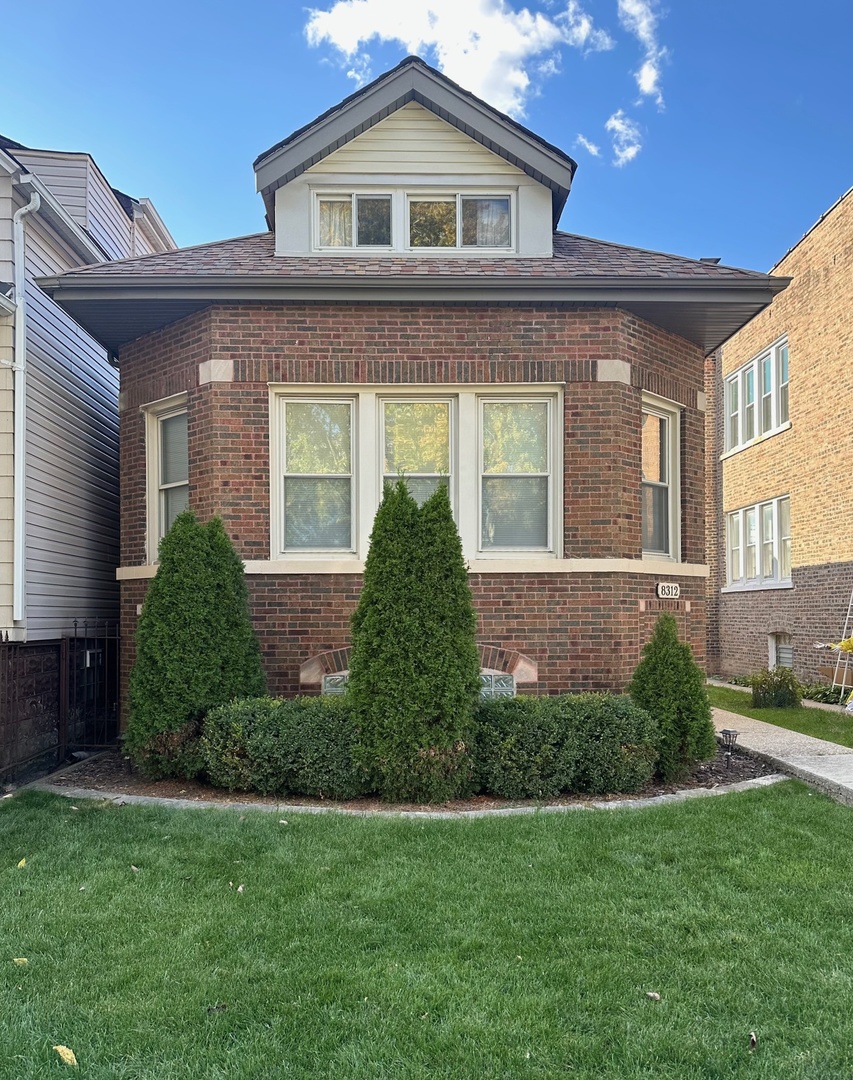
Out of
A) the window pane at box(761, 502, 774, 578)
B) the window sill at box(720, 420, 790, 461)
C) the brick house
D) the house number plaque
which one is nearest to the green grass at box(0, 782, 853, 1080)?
the brick house

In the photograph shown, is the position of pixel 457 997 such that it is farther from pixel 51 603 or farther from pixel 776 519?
pixel 776 519

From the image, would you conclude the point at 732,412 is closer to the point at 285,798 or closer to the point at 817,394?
the point at 817,394

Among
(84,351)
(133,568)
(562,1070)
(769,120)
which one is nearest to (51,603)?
(133,568)

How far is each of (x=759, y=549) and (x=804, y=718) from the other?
269 inches

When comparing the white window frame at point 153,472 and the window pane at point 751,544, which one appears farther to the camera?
the window pane at point 751,544

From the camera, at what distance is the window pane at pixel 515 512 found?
7.76 metres

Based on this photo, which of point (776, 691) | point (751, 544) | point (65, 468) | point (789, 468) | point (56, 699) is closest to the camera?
point (56, 699)

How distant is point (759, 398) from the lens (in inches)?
657

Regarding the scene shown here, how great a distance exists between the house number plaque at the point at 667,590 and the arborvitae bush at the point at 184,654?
417 centimetres

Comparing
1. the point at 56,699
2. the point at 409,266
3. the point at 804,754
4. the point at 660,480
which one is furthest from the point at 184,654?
the point at 804,754

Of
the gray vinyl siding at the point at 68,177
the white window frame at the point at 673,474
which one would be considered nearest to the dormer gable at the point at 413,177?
the white window frame at the point at 673,474

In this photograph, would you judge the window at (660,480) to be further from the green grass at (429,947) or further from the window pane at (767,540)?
the window pane at (767,540)

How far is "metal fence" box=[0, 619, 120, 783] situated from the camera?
717cm

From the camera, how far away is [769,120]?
16.9 metres
